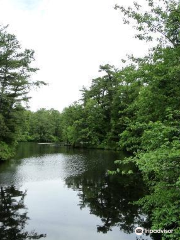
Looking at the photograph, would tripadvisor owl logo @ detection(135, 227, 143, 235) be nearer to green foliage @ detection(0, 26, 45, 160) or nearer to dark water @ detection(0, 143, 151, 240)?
dark water @ detection(0, 143, 151, 240)

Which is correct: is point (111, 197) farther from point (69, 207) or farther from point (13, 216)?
point (13, 216)

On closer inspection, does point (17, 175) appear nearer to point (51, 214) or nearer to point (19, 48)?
point (51, 214)

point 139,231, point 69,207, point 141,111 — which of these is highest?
point 141,111

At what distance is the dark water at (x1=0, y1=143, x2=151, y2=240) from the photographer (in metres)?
9.32

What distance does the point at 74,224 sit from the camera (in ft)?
33.2

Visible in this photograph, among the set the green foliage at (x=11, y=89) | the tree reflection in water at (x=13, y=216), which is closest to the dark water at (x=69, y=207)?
the tree reflection in water at (x=13, y=216)

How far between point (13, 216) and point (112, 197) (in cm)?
611

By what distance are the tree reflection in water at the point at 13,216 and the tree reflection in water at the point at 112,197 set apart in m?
3.14

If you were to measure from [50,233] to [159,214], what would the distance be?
16.7ft

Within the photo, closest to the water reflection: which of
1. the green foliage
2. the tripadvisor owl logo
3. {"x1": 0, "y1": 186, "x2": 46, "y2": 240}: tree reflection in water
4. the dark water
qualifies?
the dark water

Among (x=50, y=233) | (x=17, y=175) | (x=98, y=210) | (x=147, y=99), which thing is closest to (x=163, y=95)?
(x=147, y=99)

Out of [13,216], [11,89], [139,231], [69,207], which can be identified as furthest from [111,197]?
[11,89]

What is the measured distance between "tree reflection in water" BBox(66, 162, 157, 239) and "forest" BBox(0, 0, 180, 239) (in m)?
0.97

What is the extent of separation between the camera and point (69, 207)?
12.2 m
